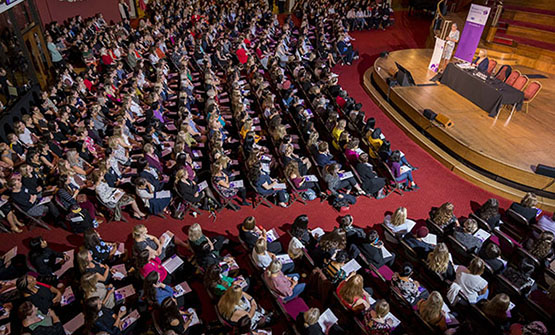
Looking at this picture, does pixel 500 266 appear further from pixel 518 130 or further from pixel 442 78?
pixel 442 78

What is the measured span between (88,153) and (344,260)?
5.73m

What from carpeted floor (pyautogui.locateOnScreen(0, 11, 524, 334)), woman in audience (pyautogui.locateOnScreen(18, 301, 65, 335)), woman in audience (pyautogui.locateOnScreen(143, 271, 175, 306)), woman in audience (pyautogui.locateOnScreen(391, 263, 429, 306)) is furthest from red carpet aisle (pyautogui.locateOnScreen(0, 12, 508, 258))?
woman in audience (pyautogui.locateOnScreen(18, 301, 65, 335))

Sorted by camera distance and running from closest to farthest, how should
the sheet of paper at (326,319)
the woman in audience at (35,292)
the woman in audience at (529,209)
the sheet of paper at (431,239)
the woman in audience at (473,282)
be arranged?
the woman in audience at (35,292) → the sheet of paper at (326,319) → the woman in audience at (473,282) → the sheet of paper at (431,239) → the woman in audience at (529,209)

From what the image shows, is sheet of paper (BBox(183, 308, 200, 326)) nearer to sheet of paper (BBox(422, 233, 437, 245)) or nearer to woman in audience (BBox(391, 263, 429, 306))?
woman in audience (BBox(391, 263, 429, 306))

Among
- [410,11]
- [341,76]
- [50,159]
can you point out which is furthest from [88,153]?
[410,11]

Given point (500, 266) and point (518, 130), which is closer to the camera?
point (500, 266)

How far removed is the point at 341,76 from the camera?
1301 cm

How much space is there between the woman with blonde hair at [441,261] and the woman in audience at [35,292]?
4.79 m

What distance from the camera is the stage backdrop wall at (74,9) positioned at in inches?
555

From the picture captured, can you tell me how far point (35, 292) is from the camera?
4156 millimetres

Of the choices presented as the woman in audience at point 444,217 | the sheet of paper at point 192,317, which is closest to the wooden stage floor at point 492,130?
the woman in audience at point 444,217

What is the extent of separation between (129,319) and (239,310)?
1405 millimetres

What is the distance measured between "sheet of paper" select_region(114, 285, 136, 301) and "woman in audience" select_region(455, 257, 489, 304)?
4308mm

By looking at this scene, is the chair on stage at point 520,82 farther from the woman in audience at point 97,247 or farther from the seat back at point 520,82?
the woman in audience at point 97,247
